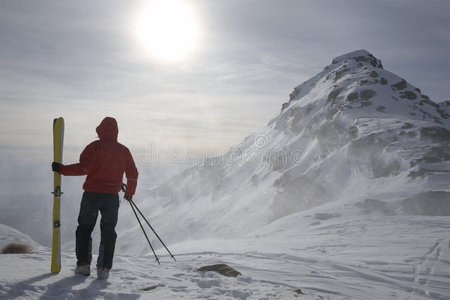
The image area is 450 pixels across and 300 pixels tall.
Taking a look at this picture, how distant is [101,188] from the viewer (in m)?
5.27

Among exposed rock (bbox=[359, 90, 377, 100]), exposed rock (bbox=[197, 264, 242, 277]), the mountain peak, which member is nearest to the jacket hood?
exposed rock (bbox=[197, 264, 242, 277])

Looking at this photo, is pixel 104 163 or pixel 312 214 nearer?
pixel 104 163

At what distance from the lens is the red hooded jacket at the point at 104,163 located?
5.19m

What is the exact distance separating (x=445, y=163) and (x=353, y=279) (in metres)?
45.0

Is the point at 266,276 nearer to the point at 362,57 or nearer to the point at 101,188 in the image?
the point at 101,188

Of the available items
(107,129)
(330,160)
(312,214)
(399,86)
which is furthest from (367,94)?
(107,129)

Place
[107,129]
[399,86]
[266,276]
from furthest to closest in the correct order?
[399,86]
[266,276]
[107,129]

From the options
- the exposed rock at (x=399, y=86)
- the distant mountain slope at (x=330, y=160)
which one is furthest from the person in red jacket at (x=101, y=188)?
the exposed rock at (x=399, y=86)

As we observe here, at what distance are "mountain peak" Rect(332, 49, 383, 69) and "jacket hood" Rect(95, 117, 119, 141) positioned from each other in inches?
5084

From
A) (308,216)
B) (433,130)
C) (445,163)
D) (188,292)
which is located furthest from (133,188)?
(433,130)

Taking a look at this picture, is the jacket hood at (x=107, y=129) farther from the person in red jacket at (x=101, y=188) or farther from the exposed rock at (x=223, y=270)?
the exposed rock at (x=223, y=270)

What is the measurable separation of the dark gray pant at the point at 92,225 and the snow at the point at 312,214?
338mm

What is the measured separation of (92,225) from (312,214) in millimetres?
28719

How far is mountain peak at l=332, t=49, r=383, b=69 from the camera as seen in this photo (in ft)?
389
